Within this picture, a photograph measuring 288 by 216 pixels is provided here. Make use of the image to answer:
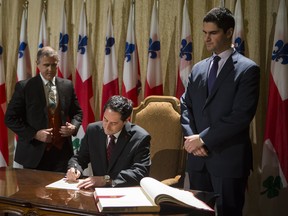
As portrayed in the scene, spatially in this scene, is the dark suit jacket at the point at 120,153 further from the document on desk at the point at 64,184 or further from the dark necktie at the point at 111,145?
the document on desk at the point at 64,184

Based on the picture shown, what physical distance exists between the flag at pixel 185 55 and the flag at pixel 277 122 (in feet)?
2.85

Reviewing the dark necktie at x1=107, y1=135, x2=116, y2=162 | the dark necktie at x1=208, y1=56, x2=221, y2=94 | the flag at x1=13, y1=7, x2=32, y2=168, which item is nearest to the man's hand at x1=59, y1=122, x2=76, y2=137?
the dark necktie at x1=107, y1=135, x2=116, y2=162

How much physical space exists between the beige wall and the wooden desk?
2413 millimetres

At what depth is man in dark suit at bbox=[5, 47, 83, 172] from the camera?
3.38 m

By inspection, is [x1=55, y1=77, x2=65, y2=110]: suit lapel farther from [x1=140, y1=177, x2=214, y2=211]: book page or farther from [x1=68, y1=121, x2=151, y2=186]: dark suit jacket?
[x1=140, y1=177, x2=214, y2=211]: book page

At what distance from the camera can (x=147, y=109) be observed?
140 inches

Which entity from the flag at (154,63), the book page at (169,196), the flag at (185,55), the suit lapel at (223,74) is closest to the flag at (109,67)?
the flag at (154,63)

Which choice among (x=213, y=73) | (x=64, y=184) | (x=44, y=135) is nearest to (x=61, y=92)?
(x=44, y=135)

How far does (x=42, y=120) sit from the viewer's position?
343cm

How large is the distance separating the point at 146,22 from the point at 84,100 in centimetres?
117

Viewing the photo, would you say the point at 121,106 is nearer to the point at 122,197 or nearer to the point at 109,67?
the point at 122,197

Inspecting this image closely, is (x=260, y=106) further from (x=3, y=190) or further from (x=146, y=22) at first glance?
(x=3, y=190)

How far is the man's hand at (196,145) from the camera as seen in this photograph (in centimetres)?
253

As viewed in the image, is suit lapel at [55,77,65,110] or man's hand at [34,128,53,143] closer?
man's hand at [34,128,53,143]
